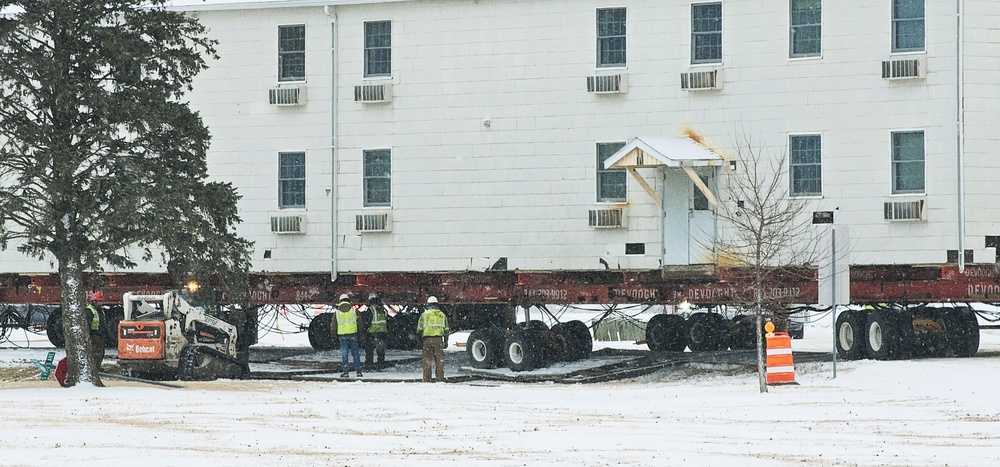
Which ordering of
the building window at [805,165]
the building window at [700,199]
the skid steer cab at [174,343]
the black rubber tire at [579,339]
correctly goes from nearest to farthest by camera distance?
the skid steer cab at [174,343] < the building window at [805,165] < the building window at [700,199] < the black rubber tire at [579,339]

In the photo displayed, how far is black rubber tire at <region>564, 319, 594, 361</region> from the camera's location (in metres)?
32.5

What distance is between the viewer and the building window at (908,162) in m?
27.3

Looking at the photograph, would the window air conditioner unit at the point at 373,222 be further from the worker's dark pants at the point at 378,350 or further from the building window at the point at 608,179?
the building window at the point at 608,179

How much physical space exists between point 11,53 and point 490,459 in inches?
489

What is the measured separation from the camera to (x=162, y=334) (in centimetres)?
2641

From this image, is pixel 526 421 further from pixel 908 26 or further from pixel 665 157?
pixel 908 26

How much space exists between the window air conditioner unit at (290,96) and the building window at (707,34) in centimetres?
797

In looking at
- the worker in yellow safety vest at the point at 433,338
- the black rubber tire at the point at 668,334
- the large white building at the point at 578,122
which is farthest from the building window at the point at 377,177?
the black rubber tire at the point at 668,334

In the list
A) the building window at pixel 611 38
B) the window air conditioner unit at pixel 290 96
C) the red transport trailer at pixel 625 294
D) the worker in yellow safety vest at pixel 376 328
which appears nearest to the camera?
the red transport trailer at pixel 625 294

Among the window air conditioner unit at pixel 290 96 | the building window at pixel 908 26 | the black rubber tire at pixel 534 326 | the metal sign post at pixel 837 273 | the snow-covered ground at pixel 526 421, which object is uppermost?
the building window at pixel 908 26

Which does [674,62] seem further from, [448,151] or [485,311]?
[485,311]

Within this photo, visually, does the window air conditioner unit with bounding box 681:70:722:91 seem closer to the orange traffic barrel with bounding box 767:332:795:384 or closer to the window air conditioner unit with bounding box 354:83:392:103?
the orange traffic barrel with bounding box 767:332:795:384

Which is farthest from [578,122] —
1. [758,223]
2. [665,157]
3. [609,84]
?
[758,223]

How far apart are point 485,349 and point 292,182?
208 inches
